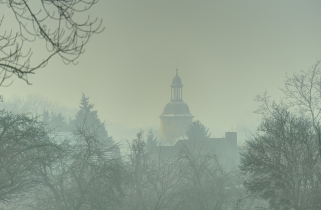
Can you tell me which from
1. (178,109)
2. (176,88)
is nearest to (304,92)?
(178,109)

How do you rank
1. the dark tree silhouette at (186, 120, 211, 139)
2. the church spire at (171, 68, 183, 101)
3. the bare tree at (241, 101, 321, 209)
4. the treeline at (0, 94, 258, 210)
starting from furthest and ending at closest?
1. the church spire at (171, 68, 183, 101)
2. the dark tree silhouette at (186, 120, 211, 139)
3. the bare tree at (241, 101, 321, 209)
4. the treeline at (0, 94, 258, 210)

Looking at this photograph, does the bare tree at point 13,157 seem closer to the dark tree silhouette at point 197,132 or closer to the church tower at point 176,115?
the dark tree silhouette at point 197,132

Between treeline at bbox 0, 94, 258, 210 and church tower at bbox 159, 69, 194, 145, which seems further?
church tower at bbox 159, 69, 194, 145

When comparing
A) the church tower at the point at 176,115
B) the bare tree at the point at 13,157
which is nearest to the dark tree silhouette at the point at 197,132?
the church tower at the point at 176,115

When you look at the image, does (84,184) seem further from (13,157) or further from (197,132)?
(197,132)

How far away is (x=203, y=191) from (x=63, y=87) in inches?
6009

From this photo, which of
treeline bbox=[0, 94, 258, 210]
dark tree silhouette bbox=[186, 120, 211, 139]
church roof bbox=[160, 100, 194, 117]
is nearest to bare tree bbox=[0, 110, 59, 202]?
treeline bbox=[0, 94, 258, 210]

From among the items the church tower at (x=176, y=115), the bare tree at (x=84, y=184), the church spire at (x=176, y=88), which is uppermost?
the church spire at (x=176, y=88)

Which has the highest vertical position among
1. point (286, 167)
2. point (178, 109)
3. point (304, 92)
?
point (178, 109)

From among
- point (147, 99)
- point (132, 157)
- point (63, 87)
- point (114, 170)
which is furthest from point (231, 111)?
point (114, 170)

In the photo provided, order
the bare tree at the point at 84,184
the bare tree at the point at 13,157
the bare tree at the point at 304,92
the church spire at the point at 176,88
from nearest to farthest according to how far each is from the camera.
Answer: the bare tree at the point at 13,157
the bare tree at the point at 84,184
the bare tree at the point at 304,92
the church spire at the point at 176,88

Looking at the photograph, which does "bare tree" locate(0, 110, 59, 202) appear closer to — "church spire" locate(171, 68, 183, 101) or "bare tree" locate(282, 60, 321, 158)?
"bare tree" locate(282, 60, 321, 158)

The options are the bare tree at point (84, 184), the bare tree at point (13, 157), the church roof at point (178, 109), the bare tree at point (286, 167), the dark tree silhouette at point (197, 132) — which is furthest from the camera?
the church roof at point (178, 109)

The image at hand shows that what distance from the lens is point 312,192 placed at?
18.9 metres
